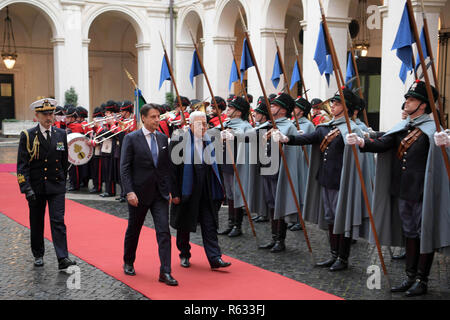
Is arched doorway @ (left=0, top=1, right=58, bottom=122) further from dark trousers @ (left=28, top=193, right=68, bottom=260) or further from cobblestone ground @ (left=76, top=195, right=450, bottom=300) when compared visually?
dark trousers @ (left=28, top=193, right=68, bottom=260)

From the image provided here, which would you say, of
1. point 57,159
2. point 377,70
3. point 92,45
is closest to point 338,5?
point 377,70

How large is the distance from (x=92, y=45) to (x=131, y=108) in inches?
758

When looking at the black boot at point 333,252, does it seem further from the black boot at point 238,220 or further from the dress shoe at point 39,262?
the dress shoe at point 39,262

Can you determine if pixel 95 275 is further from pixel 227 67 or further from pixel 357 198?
pixel 227 67

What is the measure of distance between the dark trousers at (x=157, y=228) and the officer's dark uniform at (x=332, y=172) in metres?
1.71

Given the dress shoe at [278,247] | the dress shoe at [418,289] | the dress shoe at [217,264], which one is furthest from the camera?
the dress shoe at [278,247]

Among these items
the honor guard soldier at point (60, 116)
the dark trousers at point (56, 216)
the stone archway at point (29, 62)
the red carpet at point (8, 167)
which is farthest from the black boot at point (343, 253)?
the stone archway at point (29, 62)

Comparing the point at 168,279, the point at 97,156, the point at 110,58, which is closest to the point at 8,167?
the point at 97,156

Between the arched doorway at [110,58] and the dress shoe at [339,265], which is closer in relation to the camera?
the dress shoe at [339,265]

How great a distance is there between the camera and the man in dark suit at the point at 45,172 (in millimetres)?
5660

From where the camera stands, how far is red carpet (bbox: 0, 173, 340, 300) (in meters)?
4.99

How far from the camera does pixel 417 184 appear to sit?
4941 millimetres

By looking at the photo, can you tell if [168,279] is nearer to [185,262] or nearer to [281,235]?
[185,262]

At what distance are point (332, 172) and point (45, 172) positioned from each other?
3.15 meters
